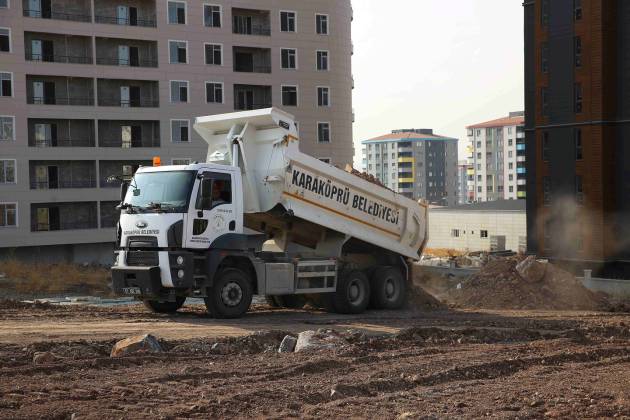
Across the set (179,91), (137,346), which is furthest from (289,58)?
(137,346)

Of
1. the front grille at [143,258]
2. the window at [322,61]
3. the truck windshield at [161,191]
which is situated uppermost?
the window at [322,61]

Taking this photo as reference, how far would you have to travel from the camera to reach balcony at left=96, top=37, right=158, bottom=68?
58.4 metres

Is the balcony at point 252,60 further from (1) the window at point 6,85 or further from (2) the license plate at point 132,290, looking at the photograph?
(2) the license plate at point 132,290

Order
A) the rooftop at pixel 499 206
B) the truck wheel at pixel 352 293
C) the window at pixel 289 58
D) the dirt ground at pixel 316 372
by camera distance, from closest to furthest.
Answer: the dirt ground at pixel 316 372, the truck wheel at pixel 352 293, the window at pixel 289 58, the rooftop at pixel 499 206

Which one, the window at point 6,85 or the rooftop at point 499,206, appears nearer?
the window at point 6,85

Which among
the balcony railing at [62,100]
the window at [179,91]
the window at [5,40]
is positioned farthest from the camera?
the window at [179,91]

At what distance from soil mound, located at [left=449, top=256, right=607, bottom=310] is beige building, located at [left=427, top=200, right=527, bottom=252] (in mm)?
44976

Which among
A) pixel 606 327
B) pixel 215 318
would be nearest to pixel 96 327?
pixel 215 318

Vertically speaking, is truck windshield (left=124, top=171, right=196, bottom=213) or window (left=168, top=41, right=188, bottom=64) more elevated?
window (left=168, top=41, right=188, bottom=64)

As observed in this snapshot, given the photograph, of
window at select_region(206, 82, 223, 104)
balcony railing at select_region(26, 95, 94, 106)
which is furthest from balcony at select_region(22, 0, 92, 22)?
window at select_region(206, 82, 223, 104)

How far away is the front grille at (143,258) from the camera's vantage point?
62.4 feet

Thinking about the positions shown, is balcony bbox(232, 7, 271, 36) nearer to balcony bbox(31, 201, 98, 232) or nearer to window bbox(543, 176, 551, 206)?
balcony bbox(31, 201, 98, 232)

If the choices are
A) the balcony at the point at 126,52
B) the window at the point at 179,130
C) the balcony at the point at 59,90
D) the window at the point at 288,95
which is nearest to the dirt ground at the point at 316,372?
the balcony at the point at 59,90

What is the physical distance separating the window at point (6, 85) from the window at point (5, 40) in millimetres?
1567
